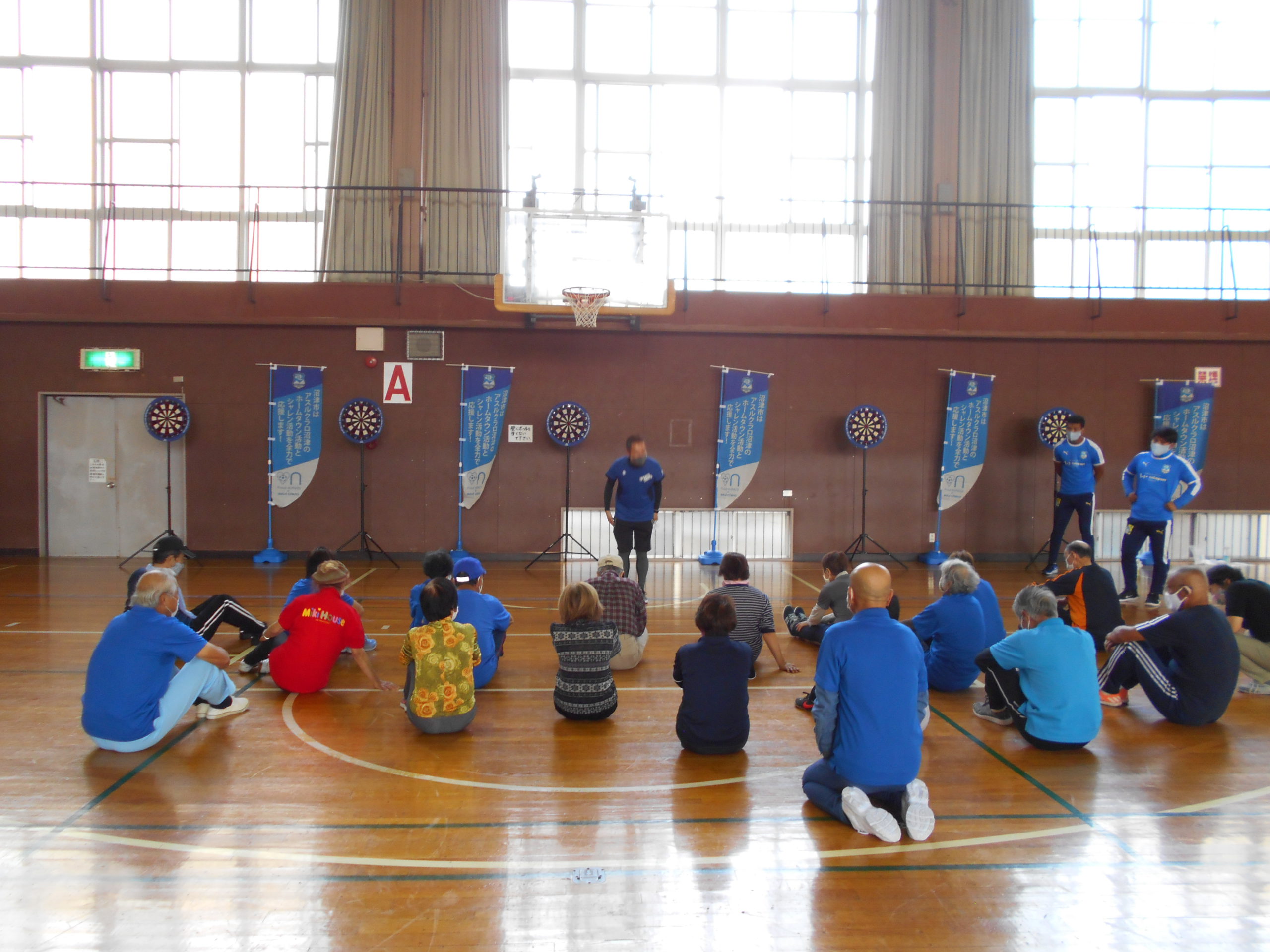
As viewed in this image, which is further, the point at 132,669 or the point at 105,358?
the point at 105,358

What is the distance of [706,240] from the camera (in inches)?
512

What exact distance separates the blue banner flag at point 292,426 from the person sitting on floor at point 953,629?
8.84 metres

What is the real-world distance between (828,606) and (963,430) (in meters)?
6.70

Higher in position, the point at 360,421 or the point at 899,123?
the point at 899,123

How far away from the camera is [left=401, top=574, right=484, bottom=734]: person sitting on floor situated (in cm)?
432

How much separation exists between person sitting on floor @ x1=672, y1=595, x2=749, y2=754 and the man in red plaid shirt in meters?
1.17

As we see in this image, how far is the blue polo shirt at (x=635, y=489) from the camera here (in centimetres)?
844

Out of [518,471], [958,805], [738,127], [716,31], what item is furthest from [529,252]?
[958,805]

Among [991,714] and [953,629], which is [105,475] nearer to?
[953,629]

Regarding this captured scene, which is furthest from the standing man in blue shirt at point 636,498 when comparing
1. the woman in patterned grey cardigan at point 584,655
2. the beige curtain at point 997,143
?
the beige curtain at point 997,143

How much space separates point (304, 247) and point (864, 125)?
30.8 ft

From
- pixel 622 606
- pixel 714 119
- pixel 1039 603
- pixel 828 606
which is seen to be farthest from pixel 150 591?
pixel 714 119

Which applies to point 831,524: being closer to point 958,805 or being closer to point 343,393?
point 343,393

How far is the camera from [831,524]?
11727mm
